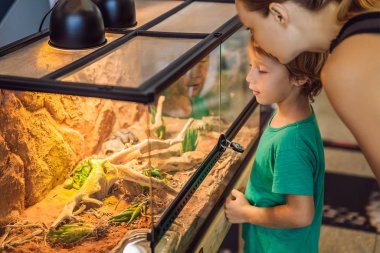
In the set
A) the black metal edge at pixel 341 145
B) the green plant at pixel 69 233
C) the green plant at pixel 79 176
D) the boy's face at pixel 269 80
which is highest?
the boy's face at pixel 269 80

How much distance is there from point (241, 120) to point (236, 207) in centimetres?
49

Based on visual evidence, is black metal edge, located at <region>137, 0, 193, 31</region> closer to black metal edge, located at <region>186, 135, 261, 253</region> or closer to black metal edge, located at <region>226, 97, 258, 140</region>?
black metal edge, located at <region>226, 97, 258, 140</region>

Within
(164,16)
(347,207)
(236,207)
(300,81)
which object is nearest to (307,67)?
(300,81)

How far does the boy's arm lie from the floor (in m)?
0.91

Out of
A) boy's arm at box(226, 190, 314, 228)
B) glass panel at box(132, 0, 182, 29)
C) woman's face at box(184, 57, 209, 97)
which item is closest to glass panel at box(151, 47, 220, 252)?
woman's face at box(184, 57, 209, 97)

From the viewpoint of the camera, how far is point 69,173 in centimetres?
Answer: 178

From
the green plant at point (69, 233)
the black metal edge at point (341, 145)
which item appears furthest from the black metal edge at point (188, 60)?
the black metal edge at point (341, 145)

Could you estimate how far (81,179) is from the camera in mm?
1721

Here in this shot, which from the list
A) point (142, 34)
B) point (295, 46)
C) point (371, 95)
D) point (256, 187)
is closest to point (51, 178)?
point (142, 34)

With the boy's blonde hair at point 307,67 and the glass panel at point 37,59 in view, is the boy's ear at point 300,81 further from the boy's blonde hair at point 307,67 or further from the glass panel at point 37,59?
the glass panel at point 37,59

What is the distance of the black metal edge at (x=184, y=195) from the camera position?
4.70 feet

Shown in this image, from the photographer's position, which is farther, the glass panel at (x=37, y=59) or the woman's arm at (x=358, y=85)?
the glass panel at (x=37, y=59)

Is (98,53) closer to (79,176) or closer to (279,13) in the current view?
(79,176)

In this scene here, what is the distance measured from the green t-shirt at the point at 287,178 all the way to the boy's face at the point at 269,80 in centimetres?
10
